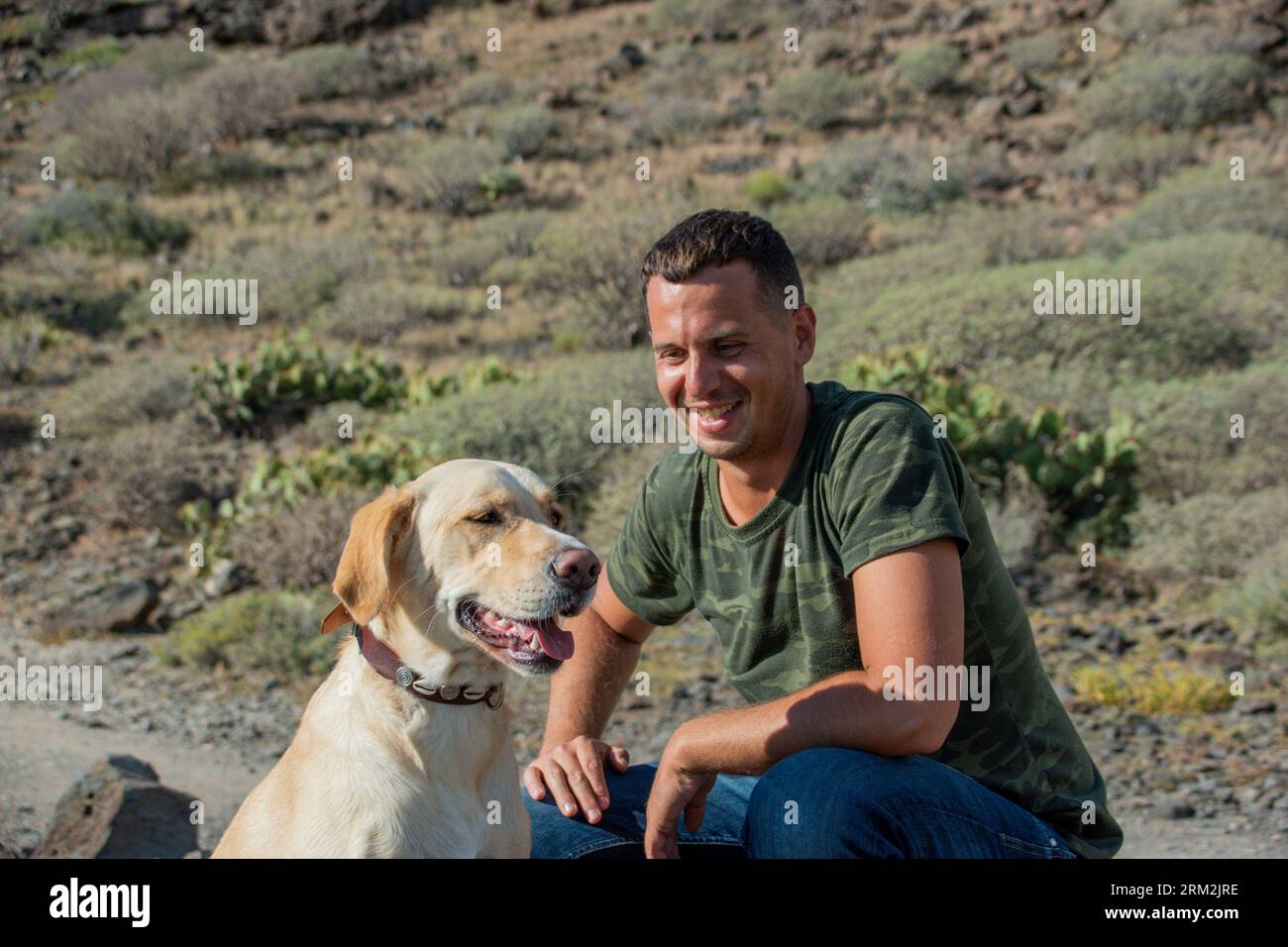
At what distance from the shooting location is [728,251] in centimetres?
289

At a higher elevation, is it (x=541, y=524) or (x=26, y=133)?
(x=26, y=133)

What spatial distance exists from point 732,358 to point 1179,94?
71.9 feet

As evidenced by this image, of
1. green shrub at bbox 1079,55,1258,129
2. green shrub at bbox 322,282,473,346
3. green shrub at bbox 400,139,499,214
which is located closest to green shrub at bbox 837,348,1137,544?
green shrub at bbox 322,282,473,346

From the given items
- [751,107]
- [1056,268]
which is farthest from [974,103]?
[1056,268]

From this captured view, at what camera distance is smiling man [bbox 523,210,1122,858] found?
8.56ft

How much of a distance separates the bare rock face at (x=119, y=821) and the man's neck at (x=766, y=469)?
289 centimetres

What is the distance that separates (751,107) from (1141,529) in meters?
19.7

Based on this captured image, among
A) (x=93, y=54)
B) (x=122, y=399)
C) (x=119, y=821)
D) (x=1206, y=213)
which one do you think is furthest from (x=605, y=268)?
(x=93, y=54)

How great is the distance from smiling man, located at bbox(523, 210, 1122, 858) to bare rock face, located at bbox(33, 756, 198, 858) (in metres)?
2.07

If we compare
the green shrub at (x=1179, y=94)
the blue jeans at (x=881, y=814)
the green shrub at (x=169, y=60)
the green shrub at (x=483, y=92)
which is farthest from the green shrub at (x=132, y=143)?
the blue jeans at (x=881, y=814)

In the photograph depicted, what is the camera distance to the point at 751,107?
86.6 ft

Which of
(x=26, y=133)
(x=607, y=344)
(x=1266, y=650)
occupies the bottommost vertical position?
(x=1266, y=650)

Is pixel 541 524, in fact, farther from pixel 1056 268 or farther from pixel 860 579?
pixel 1056 268

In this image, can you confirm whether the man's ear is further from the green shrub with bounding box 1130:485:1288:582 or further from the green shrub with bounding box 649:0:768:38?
the green shrub with bounding box 649:0:768:38
